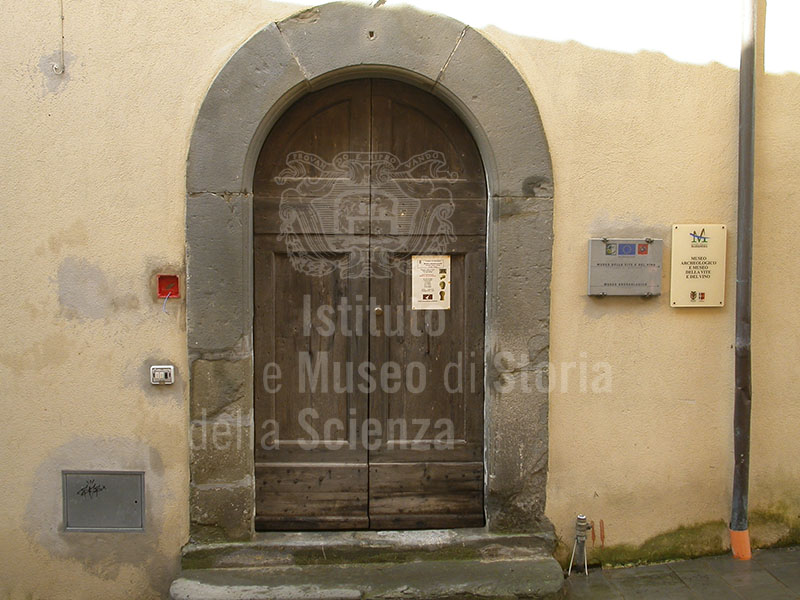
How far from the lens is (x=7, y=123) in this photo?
9.96ft

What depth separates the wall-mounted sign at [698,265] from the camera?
3.24m

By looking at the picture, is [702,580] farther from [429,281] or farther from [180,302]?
[180,302]

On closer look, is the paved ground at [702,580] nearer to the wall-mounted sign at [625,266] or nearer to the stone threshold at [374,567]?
the stone threshold at [374,567]

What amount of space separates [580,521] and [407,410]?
3.43 feet

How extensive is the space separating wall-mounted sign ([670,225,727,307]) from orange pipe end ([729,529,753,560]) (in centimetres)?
121

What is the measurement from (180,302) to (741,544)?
10.3 feet

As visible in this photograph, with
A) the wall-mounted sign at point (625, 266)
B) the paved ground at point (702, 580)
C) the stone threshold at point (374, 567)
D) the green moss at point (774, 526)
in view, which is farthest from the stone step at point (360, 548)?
the wall-mounted sign at point (625, 266)

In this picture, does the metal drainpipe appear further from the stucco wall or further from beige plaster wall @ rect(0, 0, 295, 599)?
beige plaster wall @ rect(0, 0, 295, 599)

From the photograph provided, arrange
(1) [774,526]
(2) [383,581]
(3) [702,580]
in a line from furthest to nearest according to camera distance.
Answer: (1) [774,526]
(3) [702,580]
(2) [383,581]

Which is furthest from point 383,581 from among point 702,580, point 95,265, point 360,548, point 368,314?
point 95,265

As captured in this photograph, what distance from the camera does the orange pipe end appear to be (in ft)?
10.8

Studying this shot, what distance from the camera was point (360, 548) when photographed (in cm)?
320

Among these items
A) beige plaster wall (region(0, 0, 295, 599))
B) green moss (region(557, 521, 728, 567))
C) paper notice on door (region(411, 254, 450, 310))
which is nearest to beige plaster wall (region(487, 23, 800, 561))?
green moss (region(557, 521, 728, 567))

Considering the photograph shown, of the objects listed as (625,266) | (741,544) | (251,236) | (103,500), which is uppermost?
(251,236)
